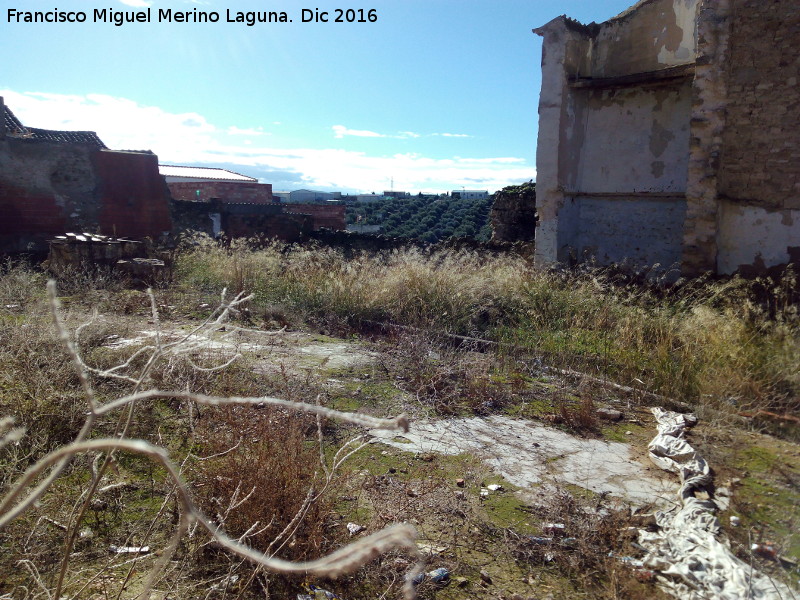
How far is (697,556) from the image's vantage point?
8.65 ft

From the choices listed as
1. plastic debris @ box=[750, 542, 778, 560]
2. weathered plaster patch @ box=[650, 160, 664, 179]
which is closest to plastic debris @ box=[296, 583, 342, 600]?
plastic debris @ box=[750, 542, 778, 560]

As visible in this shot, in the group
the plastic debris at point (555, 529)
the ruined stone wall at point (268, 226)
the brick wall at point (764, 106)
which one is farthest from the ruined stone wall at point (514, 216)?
the plastic debris at point (555, 529)

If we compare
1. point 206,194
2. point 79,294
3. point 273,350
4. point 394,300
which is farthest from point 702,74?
point 206,194

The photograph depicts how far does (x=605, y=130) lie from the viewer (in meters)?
12.0

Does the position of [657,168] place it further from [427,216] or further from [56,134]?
[427,216]

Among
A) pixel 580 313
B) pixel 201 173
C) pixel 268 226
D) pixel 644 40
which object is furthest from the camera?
pixel 201 173

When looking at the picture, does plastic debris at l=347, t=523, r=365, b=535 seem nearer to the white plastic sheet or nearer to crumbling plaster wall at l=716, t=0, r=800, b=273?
the white plastic sheet

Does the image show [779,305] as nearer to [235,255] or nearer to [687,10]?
[687,10]

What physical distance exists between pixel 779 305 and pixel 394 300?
5121mm

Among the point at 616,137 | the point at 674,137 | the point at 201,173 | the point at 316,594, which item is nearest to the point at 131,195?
the point at 616,137

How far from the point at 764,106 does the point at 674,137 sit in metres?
2.84

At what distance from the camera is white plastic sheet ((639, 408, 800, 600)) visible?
238cm

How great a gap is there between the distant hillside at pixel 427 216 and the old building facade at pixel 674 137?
12936 mm

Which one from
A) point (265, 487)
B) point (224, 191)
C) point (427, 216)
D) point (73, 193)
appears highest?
point (224, 191)
